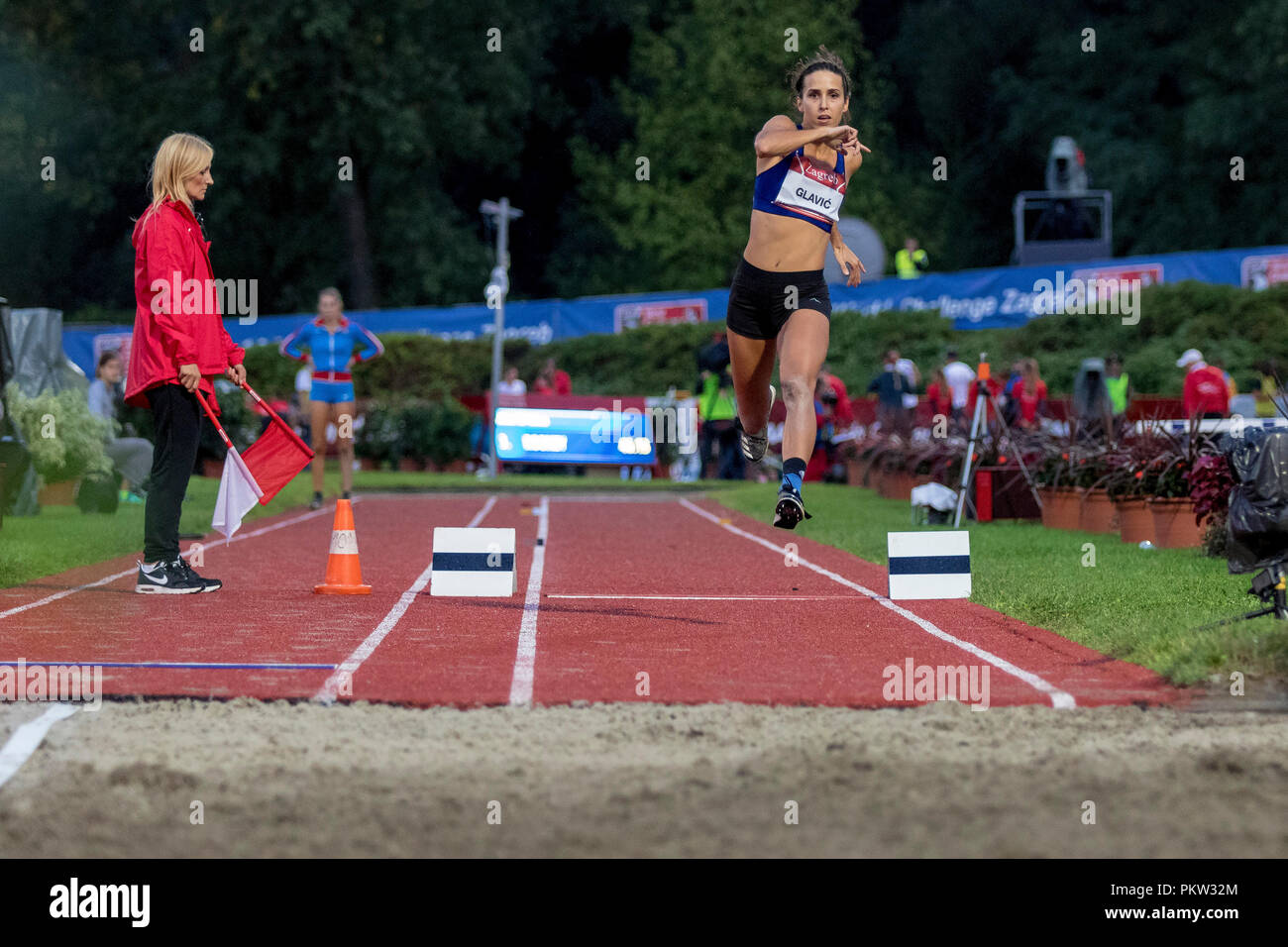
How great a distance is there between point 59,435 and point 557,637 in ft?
31.9

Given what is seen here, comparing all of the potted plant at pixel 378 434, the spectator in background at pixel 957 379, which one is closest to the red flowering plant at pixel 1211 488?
the spectator in background at pixel 957 379

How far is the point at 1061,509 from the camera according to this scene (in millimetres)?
14305

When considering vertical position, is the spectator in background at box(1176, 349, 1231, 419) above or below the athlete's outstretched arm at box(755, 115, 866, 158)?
below

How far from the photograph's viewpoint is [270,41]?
4278 centimetres

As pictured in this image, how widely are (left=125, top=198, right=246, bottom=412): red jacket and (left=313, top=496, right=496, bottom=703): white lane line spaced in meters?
1.60

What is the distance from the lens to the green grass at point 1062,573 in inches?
249

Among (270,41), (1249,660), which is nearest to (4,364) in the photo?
(1249,660)

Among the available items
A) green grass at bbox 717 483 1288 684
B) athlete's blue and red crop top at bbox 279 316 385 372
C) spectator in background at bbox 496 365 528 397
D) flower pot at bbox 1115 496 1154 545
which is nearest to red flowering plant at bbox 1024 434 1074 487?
green grass at bbox 717 483 1288 684

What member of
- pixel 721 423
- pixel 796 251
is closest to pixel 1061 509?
pixel 796 251

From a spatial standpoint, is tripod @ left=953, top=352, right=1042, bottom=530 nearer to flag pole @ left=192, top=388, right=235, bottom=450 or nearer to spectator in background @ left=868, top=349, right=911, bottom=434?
flag pole @ left=192, top=388, right=235, bottom=450

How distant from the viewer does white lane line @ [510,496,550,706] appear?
5.88m

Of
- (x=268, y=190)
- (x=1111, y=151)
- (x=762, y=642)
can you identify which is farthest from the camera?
(x=268, y=190)
